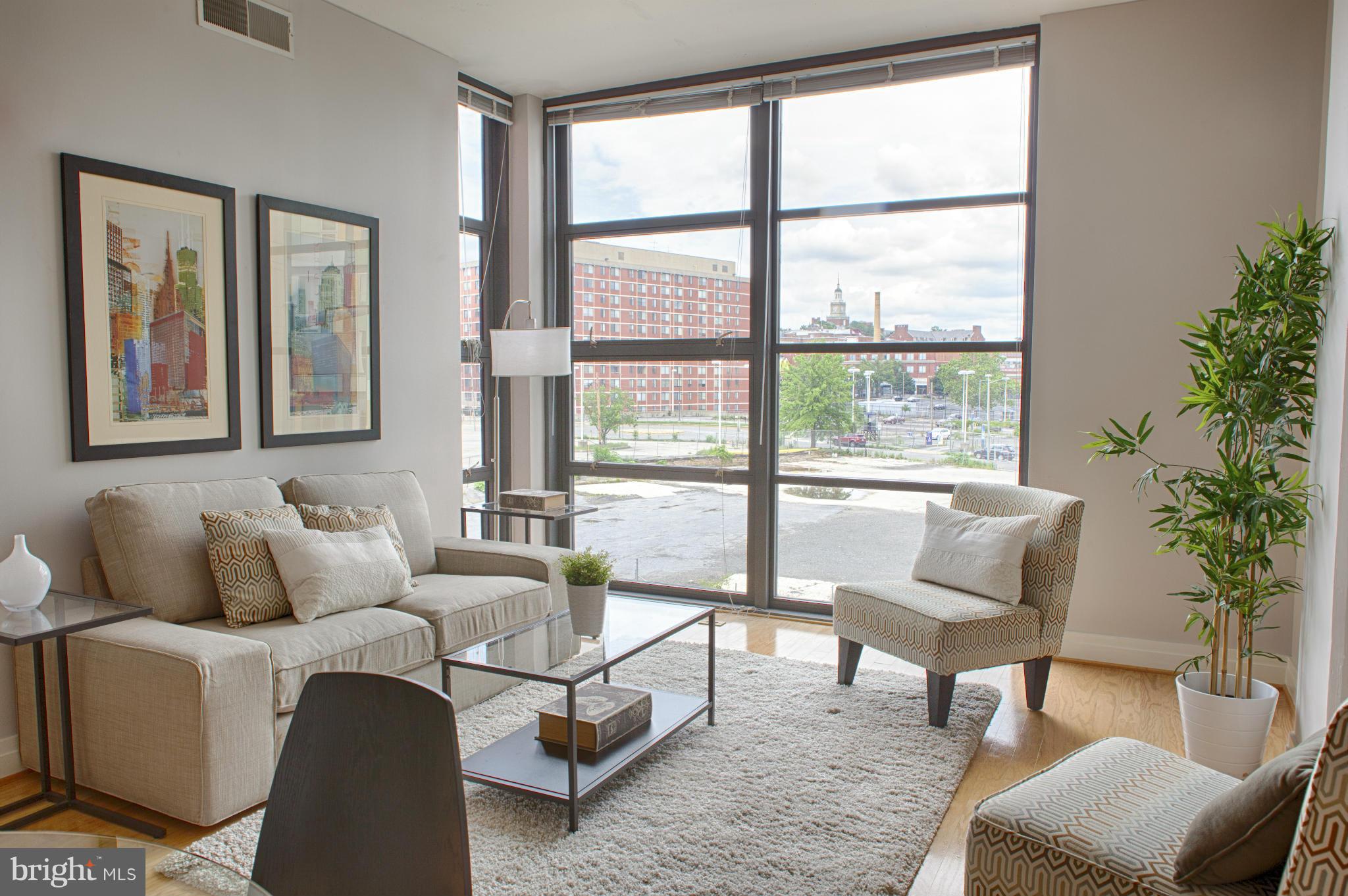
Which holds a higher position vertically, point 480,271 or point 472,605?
point 480,271

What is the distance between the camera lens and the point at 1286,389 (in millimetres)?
2863

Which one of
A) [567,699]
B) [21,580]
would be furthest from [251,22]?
[567,699]

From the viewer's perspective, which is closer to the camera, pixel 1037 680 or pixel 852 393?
pixel 1037 680

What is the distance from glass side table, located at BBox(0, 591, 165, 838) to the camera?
7.93ft

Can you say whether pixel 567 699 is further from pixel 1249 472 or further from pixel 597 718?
pixel 1249 472

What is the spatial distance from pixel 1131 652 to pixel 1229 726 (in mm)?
1252

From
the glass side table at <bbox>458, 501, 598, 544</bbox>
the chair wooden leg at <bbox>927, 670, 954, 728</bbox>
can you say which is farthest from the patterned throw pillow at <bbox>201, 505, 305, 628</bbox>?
the chair wooden leg at <bbox>927, 670, 954, 728</bbox>

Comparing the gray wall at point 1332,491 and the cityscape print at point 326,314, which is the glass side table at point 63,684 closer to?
the cityscape print at point 326,314

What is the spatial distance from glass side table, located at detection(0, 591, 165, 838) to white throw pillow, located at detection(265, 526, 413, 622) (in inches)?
20.7

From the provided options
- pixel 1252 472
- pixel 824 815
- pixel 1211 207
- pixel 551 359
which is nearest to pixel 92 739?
pixel 824 815

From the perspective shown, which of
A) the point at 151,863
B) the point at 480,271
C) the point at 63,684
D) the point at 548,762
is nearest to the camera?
the point at 151,863

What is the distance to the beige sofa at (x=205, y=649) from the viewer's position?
2484 mm

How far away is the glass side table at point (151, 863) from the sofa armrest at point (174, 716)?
1.25m

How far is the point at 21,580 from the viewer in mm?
2473
